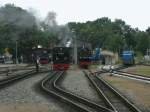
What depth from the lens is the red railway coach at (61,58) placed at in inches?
2018

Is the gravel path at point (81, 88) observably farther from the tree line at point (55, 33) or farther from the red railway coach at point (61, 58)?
the red railway coach at point (61, 58)

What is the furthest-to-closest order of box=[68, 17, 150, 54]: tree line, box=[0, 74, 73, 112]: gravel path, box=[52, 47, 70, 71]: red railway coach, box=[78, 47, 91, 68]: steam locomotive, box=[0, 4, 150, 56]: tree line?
box=[68, 17, 150, 54]: tree line, box=[78, 47, 91, 68]: steam locomotive, box=[52, 47, 70, 71]: red railway coach, box=[0, 4, 150, 56]: tree line, box=[0, 74, 73, 112]: gravel path

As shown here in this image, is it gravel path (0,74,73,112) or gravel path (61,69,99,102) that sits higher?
gravel path (0,74,73,112)

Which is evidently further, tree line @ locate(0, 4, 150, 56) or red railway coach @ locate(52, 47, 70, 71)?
red railway coach @ locate(52, 47, 70, 71)

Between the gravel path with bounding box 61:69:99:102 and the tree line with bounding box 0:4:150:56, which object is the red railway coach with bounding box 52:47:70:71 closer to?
the tree line with bounding box 0:4:150:56

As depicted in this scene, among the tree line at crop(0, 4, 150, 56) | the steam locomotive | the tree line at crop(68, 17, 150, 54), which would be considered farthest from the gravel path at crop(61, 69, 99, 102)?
the tree line at crop(68, 17, 150, 54)

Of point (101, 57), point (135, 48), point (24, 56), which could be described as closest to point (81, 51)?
point (101, 57)

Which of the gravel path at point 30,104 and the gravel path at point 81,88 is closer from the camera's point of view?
the gravel path at point 30,104

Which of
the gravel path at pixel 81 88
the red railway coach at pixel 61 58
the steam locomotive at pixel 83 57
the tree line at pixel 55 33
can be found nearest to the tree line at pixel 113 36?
the tree line at pixel 55 33

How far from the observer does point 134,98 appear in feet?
59.1

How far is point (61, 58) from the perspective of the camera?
5116cm


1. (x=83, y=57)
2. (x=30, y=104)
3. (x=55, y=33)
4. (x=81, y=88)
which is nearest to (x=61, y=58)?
(x=55, y=33)

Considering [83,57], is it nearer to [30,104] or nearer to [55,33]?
[55,33]

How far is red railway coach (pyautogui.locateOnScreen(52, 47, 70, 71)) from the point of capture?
168 feet
